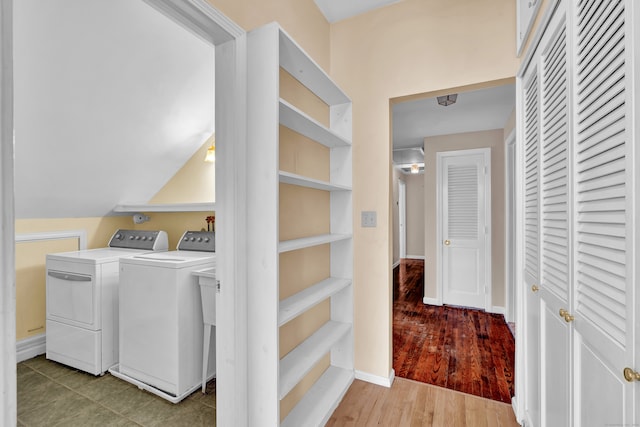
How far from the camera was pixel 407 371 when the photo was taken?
2398 millimetres

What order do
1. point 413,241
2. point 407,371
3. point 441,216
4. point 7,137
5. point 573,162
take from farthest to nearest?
point 413,241 → point 441,216 → point 407,371 → point 573,162 → point 7,137

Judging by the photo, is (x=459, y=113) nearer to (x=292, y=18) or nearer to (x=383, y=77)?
(x=383, y=77)

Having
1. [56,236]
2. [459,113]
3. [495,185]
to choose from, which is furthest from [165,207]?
[495,185]

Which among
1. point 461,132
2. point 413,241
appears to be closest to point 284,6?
point 461,132

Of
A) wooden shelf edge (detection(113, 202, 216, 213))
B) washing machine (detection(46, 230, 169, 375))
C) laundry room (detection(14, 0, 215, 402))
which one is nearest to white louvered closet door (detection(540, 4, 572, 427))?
laundry room (detection(14, 0, 215, 402))

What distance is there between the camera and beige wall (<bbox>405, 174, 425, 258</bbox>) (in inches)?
332

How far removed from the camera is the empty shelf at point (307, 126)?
1524mm

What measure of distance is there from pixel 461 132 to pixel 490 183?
0.76 m

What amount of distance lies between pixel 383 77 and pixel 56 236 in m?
3.09

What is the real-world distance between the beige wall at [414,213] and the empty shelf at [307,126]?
668cm

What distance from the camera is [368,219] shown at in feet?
7.30

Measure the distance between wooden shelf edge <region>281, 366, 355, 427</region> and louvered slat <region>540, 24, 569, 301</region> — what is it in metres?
1.35

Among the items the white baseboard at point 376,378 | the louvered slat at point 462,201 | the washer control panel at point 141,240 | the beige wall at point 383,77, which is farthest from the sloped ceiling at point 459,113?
the washer control panel at point 141,240

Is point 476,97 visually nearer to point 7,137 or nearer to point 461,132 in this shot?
point 461,132
